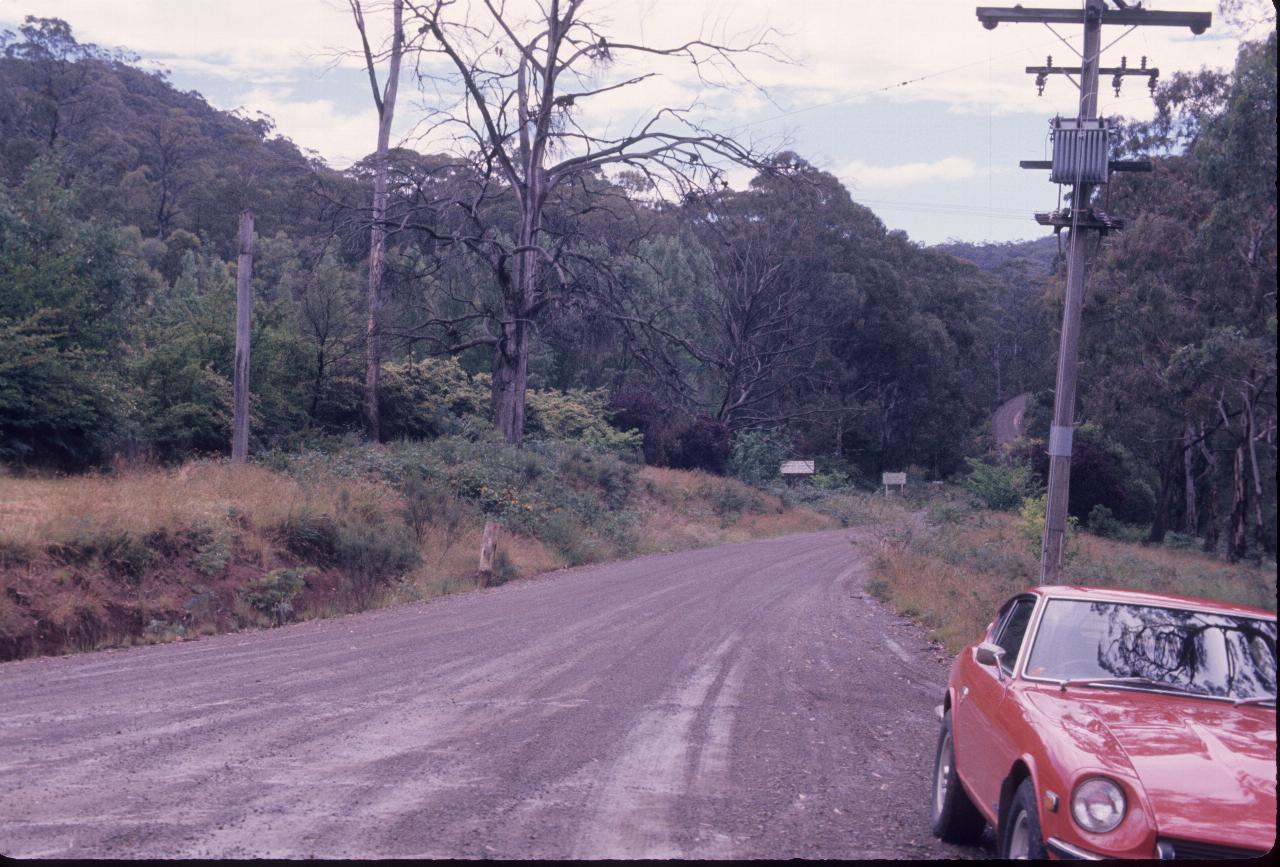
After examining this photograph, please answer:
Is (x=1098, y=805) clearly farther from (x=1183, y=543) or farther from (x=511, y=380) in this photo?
(x=511, y=380)

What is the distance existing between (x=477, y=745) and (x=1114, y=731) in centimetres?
502

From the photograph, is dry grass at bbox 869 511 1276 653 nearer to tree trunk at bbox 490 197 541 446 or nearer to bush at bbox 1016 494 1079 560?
bush at bbox 1016 494 1079 560

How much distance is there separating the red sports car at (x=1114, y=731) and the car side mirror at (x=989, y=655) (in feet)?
0.04

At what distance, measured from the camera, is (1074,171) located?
54.3 ft

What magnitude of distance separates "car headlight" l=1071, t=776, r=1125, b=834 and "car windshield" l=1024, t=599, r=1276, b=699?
131 centimetres

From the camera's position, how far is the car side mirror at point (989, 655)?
6.71m

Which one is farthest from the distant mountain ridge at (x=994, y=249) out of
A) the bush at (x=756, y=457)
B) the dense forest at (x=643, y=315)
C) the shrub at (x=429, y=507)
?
the shrub at (x=429, y=507)

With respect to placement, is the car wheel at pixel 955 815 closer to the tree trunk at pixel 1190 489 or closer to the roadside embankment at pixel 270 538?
the roadside embankment at pixel 270 538

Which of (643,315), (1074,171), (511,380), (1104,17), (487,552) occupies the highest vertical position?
(1104,17)

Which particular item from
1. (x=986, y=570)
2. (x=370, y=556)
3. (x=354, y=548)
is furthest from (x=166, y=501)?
(x=986, y=570)

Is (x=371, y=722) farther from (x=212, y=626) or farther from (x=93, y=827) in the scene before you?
(x=212, y=626)

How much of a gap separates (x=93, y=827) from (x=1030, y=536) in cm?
2198

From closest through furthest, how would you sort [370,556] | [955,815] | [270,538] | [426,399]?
[955,815] → [270,538] → [370,556] → [426,399]

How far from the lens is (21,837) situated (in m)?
6.20
